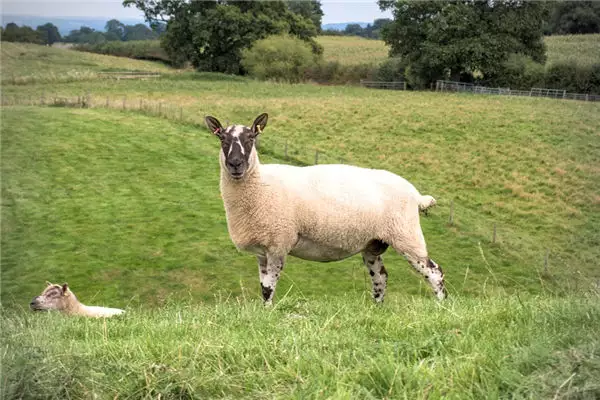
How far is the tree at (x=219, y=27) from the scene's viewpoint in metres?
86.0

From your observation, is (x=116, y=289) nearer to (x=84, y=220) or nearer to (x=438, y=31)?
(x=84, y=220)

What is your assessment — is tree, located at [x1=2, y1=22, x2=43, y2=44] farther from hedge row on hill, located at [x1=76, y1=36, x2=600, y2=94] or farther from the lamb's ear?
the lamb's ear

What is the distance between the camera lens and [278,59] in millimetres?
80625

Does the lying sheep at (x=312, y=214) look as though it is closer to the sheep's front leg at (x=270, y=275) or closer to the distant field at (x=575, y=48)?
the sheep's front leg at (x=270, y=275)

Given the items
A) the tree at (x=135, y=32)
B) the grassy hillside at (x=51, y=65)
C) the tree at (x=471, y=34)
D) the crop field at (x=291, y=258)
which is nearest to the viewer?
the crop field at (x=291, y=258)

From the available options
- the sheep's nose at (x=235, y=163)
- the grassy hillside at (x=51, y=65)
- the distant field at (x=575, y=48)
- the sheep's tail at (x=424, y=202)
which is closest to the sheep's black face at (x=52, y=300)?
the sheep's nose at (x=235, y=163)

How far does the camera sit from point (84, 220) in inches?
1029

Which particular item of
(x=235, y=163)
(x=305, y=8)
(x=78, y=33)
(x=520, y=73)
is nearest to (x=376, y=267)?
(x=235, y=163)

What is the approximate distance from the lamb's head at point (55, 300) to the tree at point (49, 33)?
336 ft

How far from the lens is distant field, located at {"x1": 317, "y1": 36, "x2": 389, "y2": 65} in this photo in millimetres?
100938

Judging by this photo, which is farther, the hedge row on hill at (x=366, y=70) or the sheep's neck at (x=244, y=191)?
the hedge row on hill at (x=366, y=70)

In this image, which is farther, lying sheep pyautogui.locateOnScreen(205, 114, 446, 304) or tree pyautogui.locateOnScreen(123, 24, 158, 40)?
tree pyautogui.locateOnScreen(123, 24, 158, 40)

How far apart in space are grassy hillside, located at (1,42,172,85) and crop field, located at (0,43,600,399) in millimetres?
1611

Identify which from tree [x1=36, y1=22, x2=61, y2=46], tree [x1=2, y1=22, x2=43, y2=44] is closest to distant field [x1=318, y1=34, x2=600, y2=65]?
A: tree [x1=36, y1=22, x2=61, y2=46]
